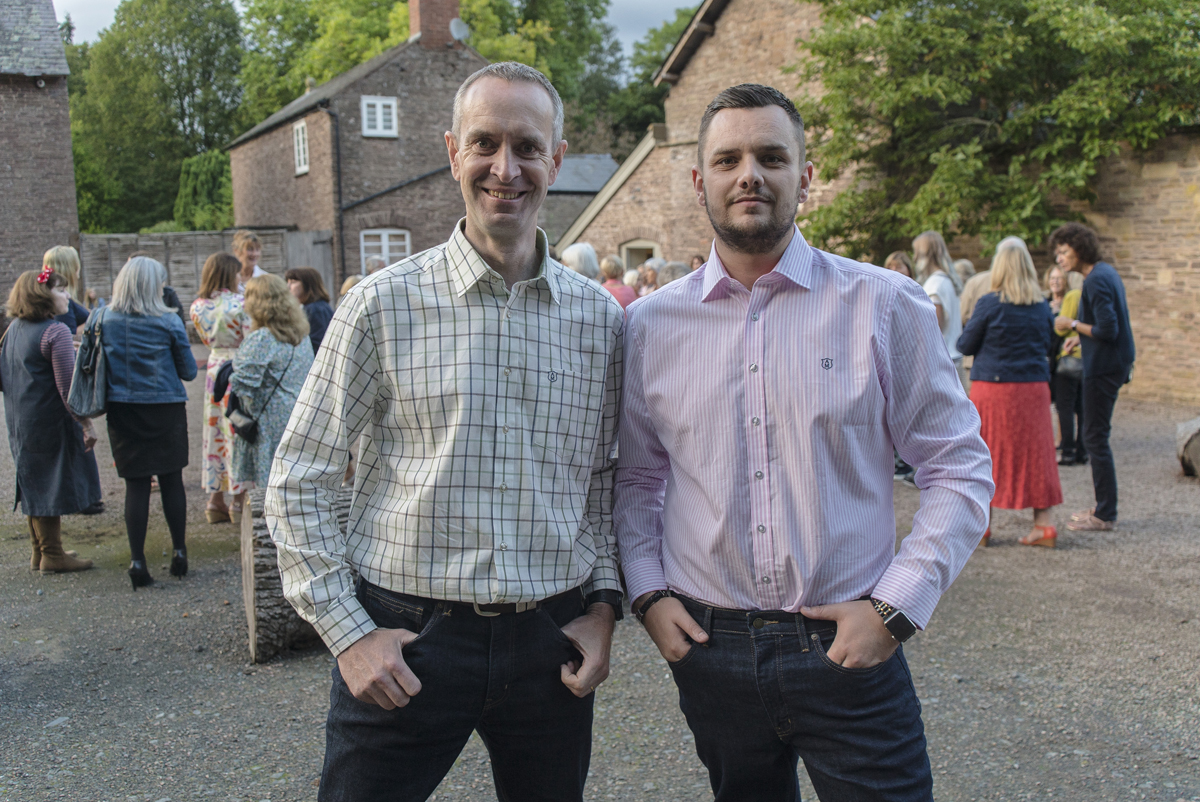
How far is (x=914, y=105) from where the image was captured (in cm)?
1423

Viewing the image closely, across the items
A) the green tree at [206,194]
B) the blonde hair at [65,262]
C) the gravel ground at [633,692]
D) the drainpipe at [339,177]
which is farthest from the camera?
the green tree at [206,194]

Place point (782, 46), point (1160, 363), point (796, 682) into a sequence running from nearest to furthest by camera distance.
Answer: point (796, 682) → point (1160, 363) → point (782, 46)

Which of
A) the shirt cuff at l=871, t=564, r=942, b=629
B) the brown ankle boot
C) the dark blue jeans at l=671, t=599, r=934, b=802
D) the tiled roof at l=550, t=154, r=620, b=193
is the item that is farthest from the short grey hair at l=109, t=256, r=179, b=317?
the tiled roof at l=550, t=154, r=620, b=193

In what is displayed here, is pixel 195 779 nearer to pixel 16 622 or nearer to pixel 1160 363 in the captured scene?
pixel 16 622

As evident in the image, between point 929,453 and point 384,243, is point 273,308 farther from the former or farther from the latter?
point 384,243

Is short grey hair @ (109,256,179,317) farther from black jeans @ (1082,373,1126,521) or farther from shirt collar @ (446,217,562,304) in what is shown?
black jeans @ (1082,373,1126,521)

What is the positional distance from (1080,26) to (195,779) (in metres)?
13.0

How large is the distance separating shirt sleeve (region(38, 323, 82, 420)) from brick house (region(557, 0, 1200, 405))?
39.3 feet

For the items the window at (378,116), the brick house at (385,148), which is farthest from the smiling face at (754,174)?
the window at (378,116)

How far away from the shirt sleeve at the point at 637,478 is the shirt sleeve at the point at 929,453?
530 mm

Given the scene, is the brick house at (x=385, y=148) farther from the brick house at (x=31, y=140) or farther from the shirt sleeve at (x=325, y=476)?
the shirt sleeve at (x=325, y=476)

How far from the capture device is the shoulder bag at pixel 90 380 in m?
5.50

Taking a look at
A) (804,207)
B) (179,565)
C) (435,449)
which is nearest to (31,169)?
(804,207)

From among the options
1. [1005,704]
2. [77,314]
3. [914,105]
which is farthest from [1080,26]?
[77,314]
